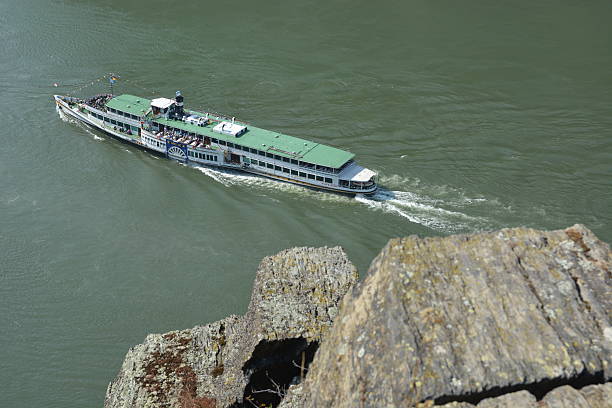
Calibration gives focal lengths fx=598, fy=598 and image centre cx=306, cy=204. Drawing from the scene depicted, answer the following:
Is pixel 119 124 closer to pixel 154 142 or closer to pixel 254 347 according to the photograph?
pixel 154 142

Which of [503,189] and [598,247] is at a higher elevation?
[598,247]

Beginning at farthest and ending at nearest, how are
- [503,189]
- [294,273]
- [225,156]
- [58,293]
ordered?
[225,156], [503,189], [58,293], [294,273]

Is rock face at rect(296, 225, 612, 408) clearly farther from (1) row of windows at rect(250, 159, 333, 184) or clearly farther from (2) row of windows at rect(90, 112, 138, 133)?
(2) row of windows at rect(90, 112, 138, 133)

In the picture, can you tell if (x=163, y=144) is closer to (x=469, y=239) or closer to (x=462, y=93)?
(x=462, y=93)

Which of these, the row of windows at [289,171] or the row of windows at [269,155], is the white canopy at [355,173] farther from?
the row of windows at [289,171]

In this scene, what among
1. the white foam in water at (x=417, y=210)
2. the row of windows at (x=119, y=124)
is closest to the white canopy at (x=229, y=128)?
the row of windows at (x=119, y=124)

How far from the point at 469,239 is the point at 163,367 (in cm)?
1715

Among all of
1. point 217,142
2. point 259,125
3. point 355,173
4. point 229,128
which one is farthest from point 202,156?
point 355,173

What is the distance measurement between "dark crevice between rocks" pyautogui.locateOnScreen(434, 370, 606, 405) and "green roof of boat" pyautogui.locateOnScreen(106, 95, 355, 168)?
3972 centimetres

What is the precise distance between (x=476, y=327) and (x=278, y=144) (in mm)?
43281

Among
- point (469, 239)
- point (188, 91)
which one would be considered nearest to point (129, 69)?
point (188, 91)

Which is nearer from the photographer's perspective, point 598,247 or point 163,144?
point 598,247

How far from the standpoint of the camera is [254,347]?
21.5 meters

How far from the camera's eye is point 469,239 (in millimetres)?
13688
